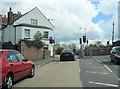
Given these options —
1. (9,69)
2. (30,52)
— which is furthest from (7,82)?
(30,52)

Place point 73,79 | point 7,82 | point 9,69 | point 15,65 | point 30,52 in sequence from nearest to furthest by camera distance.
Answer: point 7,82
point 9,69
point 15,65
point 73,79
point 30,52

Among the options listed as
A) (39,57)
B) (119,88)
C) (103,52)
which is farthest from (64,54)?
(103,52)

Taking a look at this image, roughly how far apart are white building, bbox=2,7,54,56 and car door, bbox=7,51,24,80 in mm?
21918

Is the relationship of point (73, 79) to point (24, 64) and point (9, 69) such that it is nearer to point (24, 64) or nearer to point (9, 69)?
point (24, 64)

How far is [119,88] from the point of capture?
5.92 metres

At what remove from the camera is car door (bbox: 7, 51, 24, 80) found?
6111mm

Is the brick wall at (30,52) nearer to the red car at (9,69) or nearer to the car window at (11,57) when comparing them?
the red car at (9,69)

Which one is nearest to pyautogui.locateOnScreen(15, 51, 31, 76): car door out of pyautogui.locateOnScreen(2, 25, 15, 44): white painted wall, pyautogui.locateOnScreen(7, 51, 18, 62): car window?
pyautogui.locateOnScreen(7, 51, 18, 62): car window

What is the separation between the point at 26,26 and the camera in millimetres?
29141

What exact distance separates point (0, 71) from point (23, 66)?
2068mm

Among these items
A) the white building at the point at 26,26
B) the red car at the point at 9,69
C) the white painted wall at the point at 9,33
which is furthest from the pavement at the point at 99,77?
the white painted wall at the point at 9,33

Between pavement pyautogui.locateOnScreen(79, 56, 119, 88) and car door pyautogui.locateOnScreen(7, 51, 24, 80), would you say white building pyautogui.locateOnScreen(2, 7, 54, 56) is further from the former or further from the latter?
car door pyautogui.locateOnScreen(7, 51, 24, 80)

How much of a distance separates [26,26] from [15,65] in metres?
23.6

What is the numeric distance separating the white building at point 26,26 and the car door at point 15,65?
21.9m
